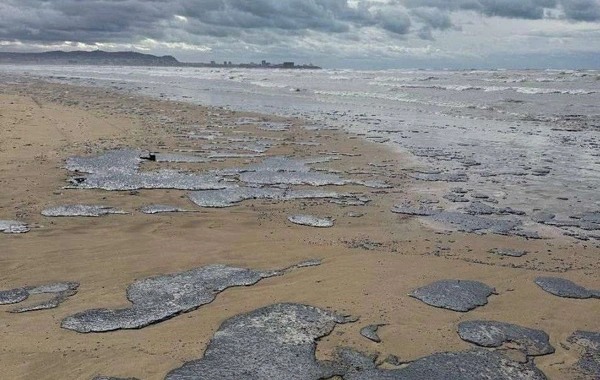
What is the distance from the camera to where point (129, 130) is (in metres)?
15.5

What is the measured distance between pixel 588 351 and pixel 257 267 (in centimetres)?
310

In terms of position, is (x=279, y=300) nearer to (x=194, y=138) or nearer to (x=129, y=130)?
(x=194, y=138)

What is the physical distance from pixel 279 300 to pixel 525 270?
2.79m

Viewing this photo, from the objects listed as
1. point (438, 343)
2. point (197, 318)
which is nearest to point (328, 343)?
point (438, 343)

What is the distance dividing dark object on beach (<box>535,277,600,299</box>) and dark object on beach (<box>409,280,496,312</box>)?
598 millimetres

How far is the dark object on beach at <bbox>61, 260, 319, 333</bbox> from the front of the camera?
429cm

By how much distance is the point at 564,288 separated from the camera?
5.30 meters

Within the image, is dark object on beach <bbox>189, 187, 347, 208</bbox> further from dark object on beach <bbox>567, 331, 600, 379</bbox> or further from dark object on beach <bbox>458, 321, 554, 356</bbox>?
dark object on beach <bbox>567, 331, 600, 379</bbox>

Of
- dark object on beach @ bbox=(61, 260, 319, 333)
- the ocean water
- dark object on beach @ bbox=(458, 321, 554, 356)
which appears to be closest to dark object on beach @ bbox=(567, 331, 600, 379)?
dark object on beach @ bbox=(458, 321, 554, 356)

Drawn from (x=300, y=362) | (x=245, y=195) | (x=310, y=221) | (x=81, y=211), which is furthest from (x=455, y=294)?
(x=81, y=211)

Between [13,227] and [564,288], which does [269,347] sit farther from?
[13,227]

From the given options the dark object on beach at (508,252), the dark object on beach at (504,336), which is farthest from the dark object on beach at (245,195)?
the dark object on beach at (504,336)

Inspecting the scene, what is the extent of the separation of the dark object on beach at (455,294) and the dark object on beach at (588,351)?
0.82 m

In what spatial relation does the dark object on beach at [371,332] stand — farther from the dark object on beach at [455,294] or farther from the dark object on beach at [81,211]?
the dark object on beach at [81,211]
